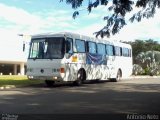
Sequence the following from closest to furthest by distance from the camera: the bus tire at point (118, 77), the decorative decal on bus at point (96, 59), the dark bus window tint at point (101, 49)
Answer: the decorative decal on bus at point (96, 59) < the dark bus window tint at point (101, 49) < the bus tire at point (118, 77)

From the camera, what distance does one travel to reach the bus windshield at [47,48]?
82.5ft

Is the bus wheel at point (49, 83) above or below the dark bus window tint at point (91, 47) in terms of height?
below

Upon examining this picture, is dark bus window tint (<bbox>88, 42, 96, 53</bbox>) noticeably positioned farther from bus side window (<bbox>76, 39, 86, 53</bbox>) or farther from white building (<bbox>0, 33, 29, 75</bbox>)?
white building (<bbox>0, 33, 29, 75</bbox>)

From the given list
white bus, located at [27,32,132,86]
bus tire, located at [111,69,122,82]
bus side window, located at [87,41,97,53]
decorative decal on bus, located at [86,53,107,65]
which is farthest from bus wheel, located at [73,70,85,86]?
bus tire, located at [111,69,122,82]

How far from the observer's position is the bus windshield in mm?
25141

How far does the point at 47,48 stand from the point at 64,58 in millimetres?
1231

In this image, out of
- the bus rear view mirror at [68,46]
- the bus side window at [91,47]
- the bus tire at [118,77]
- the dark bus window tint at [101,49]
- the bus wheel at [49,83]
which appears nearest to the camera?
the bus rear view mirror at [68,46]

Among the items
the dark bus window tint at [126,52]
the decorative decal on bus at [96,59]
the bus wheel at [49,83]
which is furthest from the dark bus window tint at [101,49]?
the dark bus window tint at [126,52]

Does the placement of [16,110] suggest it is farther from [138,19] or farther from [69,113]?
[138,19]

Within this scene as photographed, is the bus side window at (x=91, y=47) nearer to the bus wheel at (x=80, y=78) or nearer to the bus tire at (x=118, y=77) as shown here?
the bus wheel at (x=80, y=78)

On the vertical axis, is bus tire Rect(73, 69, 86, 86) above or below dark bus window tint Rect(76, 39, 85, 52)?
below

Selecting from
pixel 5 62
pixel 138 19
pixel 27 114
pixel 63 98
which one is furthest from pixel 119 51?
pixel 5 62

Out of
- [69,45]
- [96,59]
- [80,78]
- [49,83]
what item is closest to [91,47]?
[96,59]

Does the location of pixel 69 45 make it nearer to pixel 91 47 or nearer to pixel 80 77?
pixel 80 77
